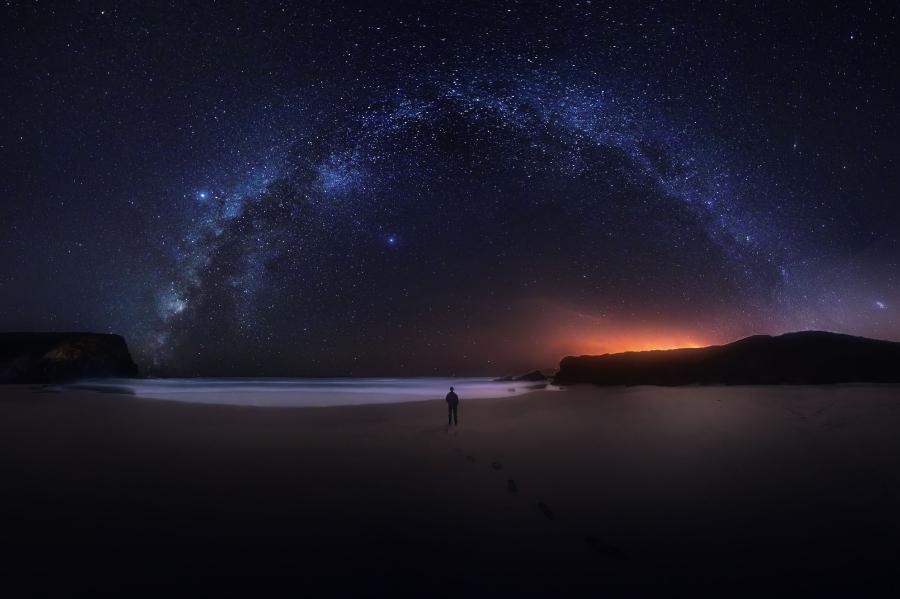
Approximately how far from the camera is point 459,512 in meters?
6.77

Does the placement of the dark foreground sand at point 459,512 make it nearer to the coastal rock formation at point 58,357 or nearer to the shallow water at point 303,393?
the shallow water at point 303,393

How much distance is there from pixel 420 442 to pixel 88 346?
218ft

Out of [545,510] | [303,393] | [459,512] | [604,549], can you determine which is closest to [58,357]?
[303,393]

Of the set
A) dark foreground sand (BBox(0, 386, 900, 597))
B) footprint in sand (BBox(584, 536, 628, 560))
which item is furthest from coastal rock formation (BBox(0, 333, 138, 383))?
footprint in sand (BBox(584, 536, 628, 560))

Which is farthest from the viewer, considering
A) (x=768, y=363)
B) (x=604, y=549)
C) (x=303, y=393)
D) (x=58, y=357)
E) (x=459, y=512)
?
(x=58, y=357)

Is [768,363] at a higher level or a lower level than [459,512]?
higher

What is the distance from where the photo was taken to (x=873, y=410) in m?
16.3

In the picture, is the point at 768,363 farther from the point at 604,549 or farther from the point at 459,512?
the point at 604,549

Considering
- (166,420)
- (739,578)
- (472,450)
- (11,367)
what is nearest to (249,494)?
(472,450)

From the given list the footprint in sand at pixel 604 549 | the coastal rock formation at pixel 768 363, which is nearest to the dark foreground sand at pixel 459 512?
the footprint in sand at pixel 604 549

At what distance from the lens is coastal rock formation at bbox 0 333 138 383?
180ft

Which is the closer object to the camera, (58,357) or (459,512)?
(459,512)

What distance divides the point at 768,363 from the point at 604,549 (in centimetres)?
3608

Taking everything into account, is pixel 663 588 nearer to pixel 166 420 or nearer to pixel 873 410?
pixel 873 410
